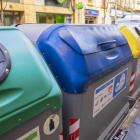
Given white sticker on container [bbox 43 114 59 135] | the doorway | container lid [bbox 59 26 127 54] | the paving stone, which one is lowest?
the paving stone

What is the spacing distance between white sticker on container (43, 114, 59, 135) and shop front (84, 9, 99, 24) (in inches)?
677

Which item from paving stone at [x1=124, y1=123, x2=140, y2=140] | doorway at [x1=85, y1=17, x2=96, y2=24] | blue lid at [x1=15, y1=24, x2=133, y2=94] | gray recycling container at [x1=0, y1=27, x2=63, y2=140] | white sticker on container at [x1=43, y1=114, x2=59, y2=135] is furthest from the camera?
doorway at [x1=85, y1=17, x2=96, y2=24]

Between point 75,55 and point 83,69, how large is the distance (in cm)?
15

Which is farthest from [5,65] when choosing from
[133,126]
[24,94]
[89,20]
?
[89,20]

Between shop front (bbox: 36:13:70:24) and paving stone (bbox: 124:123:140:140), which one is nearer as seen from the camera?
paving stone (bbox: 124:123:140:140)

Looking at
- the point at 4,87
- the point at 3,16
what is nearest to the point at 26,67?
the point at 4,87

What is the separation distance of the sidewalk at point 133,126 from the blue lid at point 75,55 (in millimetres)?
1331

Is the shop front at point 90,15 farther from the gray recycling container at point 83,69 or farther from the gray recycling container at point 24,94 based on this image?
the gray recycling container at point 24,94

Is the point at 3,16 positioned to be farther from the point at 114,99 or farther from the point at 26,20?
the point at 114,99

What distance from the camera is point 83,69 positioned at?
145cm

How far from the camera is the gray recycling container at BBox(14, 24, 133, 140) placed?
1444 mm

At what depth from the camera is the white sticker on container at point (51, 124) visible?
47.0 inches

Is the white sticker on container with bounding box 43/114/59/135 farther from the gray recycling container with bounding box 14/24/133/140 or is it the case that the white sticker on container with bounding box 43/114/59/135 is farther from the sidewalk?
the sidewalk

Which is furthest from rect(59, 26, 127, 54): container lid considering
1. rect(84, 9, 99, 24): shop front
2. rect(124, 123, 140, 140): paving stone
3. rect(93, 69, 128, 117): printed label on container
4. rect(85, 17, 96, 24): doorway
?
rect(85, 17, 96, 24): doorway
